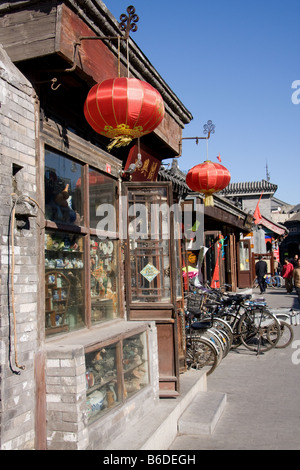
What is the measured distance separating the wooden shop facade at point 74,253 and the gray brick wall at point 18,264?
0.01 metres

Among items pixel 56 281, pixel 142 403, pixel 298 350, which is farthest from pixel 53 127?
pixel 298 350

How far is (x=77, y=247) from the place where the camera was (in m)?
5.05

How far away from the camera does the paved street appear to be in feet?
16.5

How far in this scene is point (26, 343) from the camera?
3781mm

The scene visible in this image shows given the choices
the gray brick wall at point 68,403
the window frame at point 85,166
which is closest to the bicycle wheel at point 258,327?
the window frame at point 85,166

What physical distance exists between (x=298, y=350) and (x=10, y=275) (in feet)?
25.8

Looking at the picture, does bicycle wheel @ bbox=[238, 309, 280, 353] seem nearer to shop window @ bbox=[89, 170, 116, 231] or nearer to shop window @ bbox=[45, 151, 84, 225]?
shop window @ bbox=[89, 170, 116, 231]

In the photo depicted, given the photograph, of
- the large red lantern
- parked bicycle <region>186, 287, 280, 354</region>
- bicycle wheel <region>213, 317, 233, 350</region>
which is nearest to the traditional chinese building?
the large red lantern

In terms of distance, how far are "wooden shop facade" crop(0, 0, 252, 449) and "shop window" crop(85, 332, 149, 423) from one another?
0.7 inches

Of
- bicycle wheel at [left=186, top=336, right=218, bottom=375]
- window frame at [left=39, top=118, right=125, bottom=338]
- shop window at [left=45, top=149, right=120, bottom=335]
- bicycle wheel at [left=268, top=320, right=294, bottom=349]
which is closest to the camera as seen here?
window frame at [left=39, top=118, right=125, bottom=338]

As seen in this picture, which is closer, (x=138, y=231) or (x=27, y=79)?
(x=27, y=79)

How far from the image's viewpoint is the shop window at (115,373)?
→ 14.1 feet

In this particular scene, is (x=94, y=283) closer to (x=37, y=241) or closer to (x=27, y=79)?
(x=37, y=241)

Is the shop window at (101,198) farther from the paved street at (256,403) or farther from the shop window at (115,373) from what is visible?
the paved street at (256,403)
